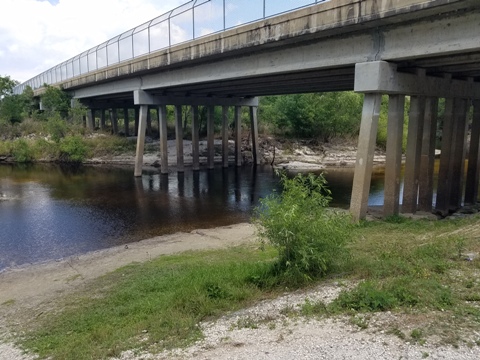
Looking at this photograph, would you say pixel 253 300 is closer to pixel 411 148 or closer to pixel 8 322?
pixel 8 322

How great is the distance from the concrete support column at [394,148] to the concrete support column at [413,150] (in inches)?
38.8

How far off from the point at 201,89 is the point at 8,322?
949 inches

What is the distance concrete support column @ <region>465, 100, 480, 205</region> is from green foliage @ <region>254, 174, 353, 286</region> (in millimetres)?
13170

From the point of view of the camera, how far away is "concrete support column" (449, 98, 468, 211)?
56.3 ft

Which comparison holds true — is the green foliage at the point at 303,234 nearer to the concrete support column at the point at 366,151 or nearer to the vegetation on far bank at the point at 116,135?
the concrete support column at the point at 366,151

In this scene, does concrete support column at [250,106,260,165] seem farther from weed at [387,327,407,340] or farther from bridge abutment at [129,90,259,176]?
weed at [387,327,407,340]

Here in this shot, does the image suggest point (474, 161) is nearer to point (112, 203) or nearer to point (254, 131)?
point (112, 203)

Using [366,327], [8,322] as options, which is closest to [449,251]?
[366,327]

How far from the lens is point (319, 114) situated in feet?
143

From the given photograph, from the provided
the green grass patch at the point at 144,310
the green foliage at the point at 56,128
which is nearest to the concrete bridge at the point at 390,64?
the green grass patch at the point at 144,310

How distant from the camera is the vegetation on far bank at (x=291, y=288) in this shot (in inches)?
247

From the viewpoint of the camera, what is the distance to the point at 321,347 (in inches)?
220

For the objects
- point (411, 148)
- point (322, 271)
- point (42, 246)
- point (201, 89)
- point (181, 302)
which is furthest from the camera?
point (201, 89)

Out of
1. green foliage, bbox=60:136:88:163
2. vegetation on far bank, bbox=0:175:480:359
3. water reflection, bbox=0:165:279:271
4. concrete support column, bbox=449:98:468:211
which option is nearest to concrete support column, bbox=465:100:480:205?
concrete support column, bbox=449:98:468:211
